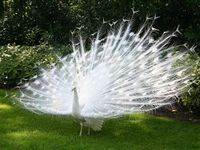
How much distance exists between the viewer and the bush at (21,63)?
1025 centimetres

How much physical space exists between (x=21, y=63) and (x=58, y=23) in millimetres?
3290

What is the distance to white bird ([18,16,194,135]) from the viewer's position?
6770mm

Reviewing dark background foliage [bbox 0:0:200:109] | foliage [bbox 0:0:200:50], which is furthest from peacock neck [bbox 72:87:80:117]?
foliage [bbox 0:0:200:50]

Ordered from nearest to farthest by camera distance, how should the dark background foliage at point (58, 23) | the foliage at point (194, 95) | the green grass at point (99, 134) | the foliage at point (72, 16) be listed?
1. the green grass at point (99, 134)
2. the foliage at point (194, 95)
3. the dark background foliage at point (58, 23)
4. the foliage at point (72, 16)

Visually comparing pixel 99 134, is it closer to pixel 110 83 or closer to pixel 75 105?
pixel 110 83

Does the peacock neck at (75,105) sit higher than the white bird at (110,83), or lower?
lower

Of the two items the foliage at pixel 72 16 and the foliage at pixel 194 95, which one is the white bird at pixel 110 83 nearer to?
the foliage at pixel 194 95

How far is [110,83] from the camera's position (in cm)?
A: 699

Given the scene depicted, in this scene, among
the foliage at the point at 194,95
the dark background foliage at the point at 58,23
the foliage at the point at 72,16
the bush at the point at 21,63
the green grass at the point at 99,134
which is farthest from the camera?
the foliage at the point at 72,16

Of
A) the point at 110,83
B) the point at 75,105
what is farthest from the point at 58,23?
the point at 75,105

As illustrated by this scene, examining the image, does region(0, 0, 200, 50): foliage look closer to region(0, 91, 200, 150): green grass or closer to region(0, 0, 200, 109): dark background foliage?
region(0, 0, 200, 109): dark background foliage

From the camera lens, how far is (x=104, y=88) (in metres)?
6.95

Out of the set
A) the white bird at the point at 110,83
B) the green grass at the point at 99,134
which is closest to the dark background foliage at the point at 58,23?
the green grass at the point at 99,134

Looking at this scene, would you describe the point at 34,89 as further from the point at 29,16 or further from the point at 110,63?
the point at 29,16
